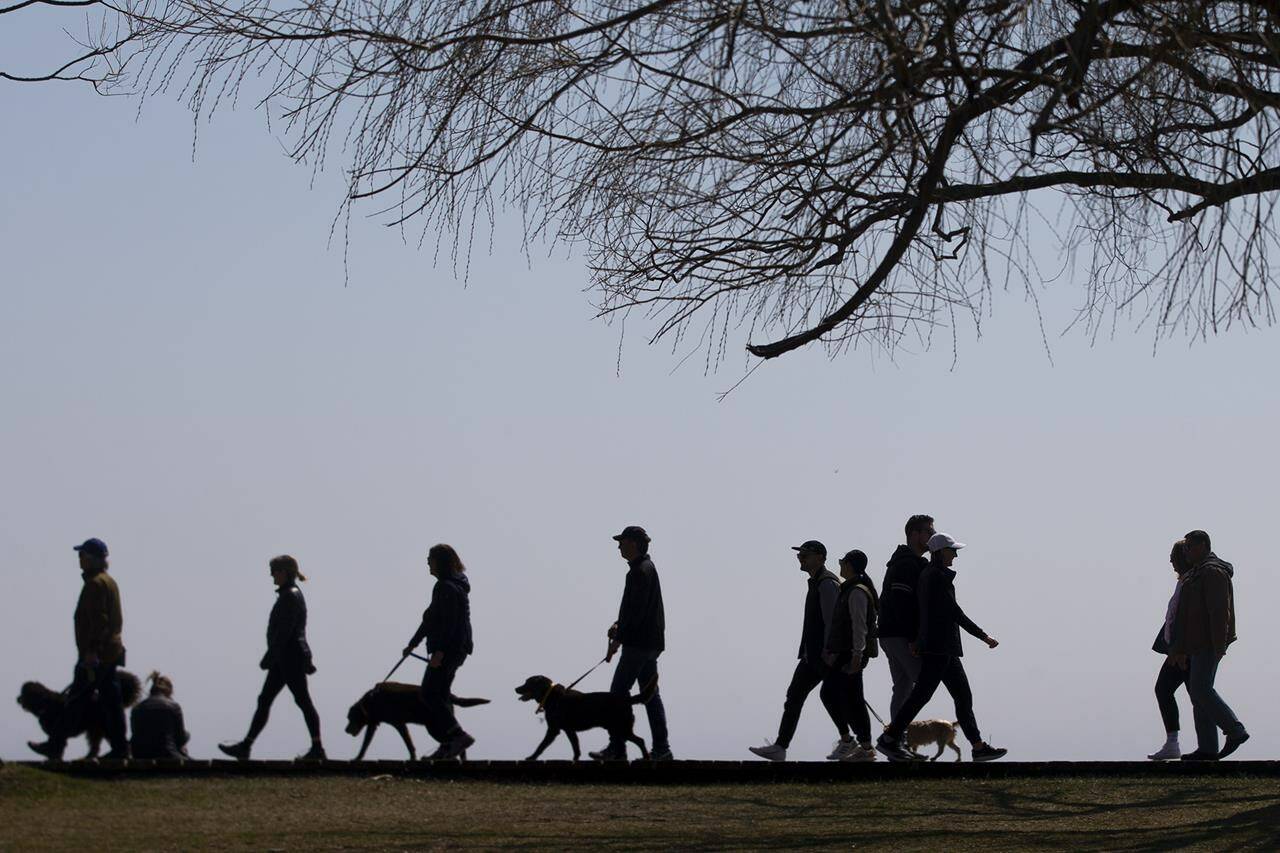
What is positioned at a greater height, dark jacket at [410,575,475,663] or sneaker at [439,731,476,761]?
dark jacket at [410,575,475,663]

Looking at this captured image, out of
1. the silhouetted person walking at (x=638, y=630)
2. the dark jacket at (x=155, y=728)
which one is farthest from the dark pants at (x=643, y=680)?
the dark jacket at (x=155, y=728)

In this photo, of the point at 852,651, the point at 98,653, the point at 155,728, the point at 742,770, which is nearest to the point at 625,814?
the point at 742,770

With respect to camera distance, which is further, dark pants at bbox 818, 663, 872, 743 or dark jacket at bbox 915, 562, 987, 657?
dark pants at bbox 818, 663, 872, 743

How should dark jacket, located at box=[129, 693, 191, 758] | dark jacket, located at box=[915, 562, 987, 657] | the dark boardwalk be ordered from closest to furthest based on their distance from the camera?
the dark boardwalk < dark jacket, located at box=[129, 693, 191, 758] < dark jacket, located at box=[915, 562, 987, 657]

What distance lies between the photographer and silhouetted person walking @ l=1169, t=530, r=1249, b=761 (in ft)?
43.3

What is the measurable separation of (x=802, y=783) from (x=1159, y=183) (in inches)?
198

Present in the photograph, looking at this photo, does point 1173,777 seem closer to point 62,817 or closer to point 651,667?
point 651,667

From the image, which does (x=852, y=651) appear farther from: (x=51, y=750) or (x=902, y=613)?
(x=51, y=750)

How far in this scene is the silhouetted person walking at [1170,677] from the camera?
13648mm

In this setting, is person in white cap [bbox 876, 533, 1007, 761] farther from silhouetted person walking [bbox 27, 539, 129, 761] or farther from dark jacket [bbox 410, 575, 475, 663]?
silhouetted person walking [bbox 27, 539, 129, 761]

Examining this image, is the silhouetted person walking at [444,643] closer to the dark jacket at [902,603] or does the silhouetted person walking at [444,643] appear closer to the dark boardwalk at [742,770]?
the dark boardwalk at [742,770]

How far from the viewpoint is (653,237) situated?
10797mm

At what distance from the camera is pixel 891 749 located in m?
13.5

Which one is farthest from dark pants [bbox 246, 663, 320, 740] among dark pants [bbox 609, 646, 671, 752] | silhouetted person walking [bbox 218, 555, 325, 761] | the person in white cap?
the person in white cap
